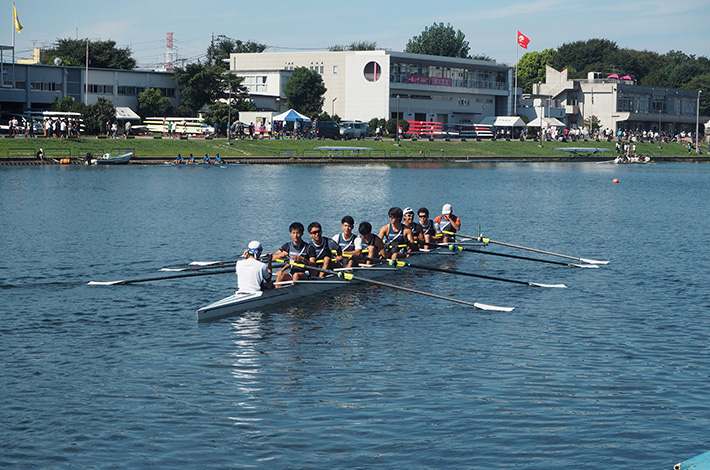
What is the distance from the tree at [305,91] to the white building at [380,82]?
327 cm

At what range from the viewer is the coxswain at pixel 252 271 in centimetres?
2012

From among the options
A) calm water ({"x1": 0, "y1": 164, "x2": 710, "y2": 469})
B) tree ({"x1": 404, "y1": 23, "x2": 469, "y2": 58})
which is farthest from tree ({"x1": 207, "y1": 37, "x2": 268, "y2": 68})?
calm water ({"x1": 0, "y1": 164, "x2": 710, "y2": 469})

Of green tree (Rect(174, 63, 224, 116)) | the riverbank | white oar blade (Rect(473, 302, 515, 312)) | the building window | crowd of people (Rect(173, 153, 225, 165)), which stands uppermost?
the building window

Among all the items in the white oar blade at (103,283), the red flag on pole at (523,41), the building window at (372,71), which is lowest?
the white oar blade at (103,283)

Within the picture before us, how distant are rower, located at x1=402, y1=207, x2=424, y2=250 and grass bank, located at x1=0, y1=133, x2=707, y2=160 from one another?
53763 millimetres

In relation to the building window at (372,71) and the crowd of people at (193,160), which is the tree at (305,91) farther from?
the crowd of people at (193,160)

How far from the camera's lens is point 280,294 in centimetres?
2183

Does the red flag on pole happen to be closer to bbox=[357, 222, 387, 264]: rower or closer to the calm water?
the calm water

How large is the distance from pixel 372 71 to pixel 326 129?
22350 mm

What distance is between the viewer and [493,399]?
14938 mm

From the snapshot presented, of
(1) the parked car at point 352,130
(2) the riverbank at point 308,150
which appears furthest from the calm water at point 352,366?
(1) the parked car at point 352,130

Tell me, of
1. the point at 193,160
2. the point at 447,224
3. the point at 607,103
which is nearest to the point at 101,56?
the point at 193,160

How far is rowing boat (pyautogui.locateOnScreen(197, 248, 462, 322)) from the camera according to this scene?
1991 centimetres

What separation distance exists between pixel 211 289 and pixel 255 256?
5.15 m
